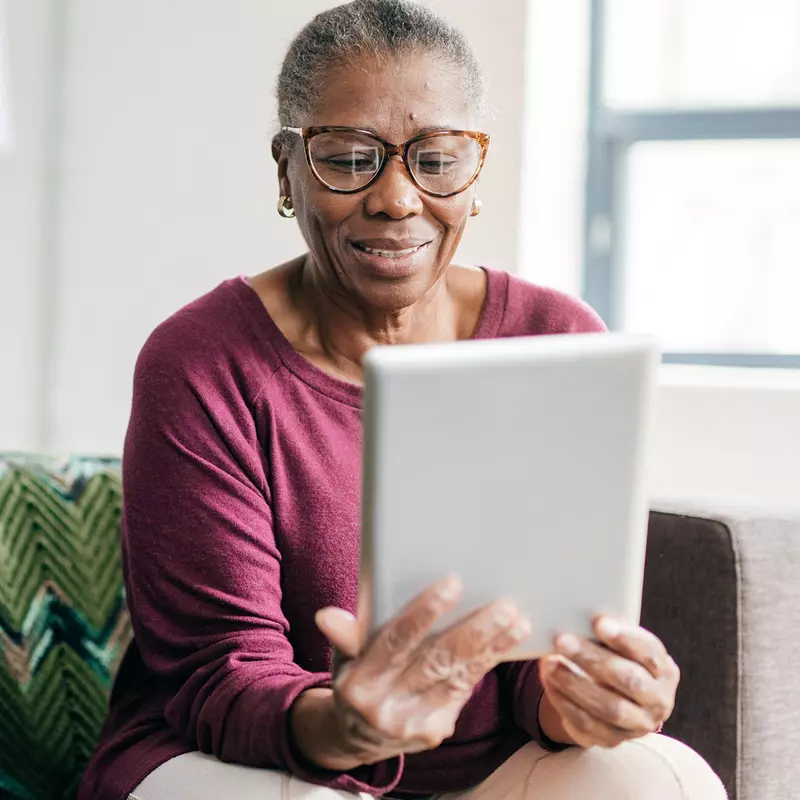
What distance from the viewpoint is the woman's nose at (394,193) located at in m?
1.07

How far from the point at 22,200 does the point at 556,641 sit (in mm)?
1779

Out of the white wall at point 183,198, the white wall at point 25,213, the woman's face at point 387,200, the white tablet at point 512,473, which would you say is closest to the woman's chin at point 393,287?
the woman's face at point 387,200

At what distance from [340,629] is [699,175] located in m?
1.72

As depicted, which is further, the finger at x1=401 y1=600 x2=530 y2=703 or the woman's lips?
the woman's lips

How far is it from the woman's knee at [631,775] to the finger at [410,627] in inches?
12.2

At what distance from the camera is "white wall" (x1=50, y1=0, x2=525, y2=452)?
2.20 meters

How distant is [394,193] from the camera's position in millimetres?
1066

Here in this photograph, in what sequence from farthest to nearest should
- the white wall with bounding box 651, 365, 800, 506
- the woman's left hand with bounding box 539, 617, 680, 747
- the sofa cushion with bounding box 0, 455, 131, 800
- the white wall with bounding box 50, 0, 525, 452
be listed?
the white wall with bounding box 50, 0, 525, 452 → the white wall with bounding box 651, 365, 800, 506 → the sofa cushion with bounding box 0, 455, 131, 800 → the woman's left hand with bounding box 539, 617, 680, 747

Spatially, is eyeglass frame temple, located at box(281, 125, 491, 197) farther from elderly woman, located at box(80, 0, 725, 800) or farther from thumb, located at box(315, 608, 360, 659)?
thumb, located at box(315, 608, 360, 659)

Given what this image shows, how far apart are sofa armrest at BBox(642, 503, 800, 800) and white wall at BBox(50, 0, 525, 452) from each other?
38.3 inches

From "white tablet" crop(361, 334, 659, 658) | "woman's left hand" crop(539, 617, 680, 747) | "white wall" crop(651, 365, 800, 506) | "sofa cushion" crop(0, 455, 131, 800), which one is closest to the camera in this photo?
"white tablet" crop(361, 334, 659, 658)

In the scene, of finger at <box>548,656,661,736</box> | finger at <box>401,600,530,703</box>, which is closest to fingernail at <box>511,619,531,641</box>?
finger at <box>401,600,530,703</box>

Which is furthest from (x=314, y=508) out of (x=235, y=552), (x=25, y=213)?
(x=25, y=213)

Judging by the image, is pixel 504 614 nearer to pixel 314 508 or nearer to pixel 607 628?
pixel 607 628
